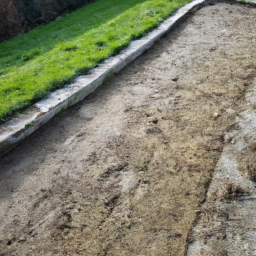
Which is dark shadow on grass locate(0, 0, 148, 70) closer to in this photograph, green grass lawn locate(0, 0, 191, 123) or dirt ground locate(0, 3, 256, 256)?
green grass lawn locate(0, 0, 191, 123)

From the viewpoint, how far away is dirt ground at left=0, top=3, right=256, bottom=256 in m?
2.66

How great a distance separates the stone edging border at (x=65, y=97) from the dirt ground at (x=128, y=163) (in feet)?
0.38

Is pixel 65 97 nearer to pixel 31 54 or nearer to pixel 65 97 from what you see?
pixel 65 97

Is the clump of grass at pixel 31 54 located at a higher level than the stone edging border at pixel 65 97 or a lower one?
higher

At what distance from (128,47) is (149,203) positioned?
3.68 meters

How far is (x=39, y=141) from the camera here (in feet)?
12.6

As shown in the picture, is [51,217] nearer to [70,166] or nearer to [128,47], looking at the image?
[70,166]

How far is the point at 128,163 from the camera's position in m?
3.40

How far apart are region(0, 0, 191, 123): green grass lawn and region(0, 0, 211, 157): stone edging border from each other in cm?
13

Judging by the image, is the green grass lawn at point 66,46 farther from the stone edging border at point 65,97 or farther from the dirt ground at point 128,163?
the dirt ground at point 128,163

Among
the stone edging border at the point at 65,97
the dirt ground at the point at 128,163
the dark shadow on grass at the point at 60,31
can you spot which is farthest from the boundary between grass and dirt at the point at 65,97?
the dark shadow on grass at the point at 60,31

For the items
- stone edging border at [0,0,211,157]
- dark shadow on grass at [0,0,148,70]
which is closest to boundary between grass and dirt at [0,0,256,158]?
stone edging border at [0,0,211,157]

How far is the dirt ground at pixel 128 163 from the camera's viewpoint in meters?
2.66

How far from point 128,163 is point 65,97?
1.51 meters
